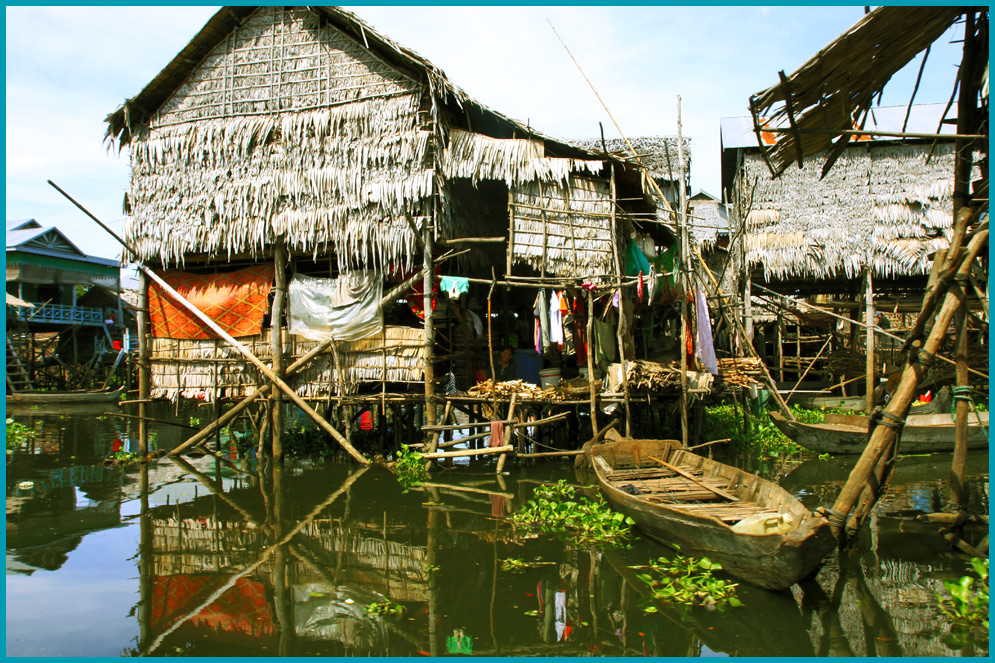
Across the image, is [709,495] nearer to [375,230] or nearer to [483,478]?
[483,478]

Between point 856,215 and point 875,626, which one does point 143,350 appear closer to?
point 875,626

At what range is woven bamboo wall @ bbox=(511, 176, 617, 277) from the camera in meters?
11.4

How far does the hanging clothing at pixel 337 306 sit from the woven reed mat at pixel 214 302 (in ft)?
2.44

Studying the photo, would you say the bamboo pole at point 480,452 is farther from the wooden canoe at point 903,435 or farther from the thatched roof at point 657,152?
the thatched roof at point 657,152

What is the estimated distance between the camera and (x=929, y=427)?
11875 millimetres

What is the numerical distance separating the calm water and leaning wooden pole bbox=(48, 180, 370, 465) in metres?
1.10

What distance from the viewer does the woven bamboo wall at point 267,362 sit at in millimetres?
11992

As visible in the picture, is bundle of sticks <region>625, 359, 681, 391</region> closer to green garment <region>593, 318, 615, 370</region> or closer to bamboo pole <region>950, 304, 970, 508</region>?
green garment <region>593, 318, 615, 370</region>

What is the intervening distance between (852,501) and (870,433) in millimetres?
763

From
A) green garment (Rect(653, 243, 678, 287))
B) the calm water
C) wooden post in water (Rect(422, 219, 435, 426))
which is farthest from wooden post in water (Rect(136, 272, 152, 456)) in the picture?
green garment (Rect(653, 243, 678, 287))

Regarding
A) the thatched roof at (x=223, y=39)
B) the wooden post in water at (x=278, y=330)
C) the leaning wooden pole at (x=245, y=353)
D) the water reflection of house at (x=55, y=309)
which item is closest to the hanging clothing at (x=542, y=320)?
the thatched roof at (x=223, y=39)

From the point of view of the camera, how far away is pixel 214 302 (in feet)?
42.3

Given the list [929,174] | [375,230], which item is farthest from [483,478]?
[929,174]

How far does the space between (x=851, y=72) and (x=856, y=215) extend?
39.2 feet
